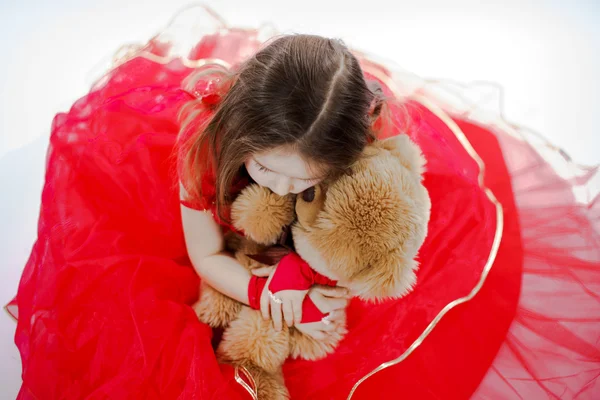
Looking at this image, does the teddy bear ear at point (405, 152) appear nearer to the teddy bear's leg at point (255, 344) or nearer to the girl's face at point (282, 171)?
the girl's face at point (282, 171)

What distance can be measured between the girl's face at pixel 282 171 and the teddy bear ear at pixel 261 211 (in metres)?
0.02

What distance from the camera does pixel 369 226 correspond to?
1.94 ft

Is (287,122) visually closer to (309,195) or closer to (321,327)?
(309,195)

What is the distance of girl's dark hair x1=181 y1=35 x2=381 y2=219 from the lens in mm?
585

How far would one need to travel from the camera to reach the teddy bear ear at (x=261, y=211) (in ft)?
2.22

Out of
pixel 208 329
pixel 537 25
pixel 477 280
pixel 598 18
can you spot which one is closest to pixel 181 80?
pixel 208 329

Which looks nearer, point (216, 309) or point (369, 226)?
point (369, 226)

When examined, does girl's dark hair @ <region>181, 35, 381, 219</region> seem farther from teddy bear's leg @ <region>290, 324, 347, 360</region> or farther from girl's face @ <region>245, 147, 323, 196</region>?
teddy bear's leg @ <region>290, 324, 347, 360</region>

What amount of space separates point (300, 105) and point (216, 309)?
14.3 inches

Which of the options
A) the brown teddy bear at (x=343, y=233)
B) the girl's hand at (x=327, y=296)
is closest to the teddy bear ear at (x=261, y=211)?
the brown teddy bear at (x=343, y=233)

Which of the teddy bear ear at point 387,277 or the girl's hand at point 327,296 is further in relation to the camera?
the girl's hand at point 327,296

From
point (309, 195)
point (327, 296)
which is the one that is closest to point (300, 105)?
point (309, 195)

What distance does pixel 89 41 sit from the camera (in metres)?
1.39

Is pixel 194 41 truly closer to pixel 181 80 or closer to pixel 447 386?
pixel 181 80
